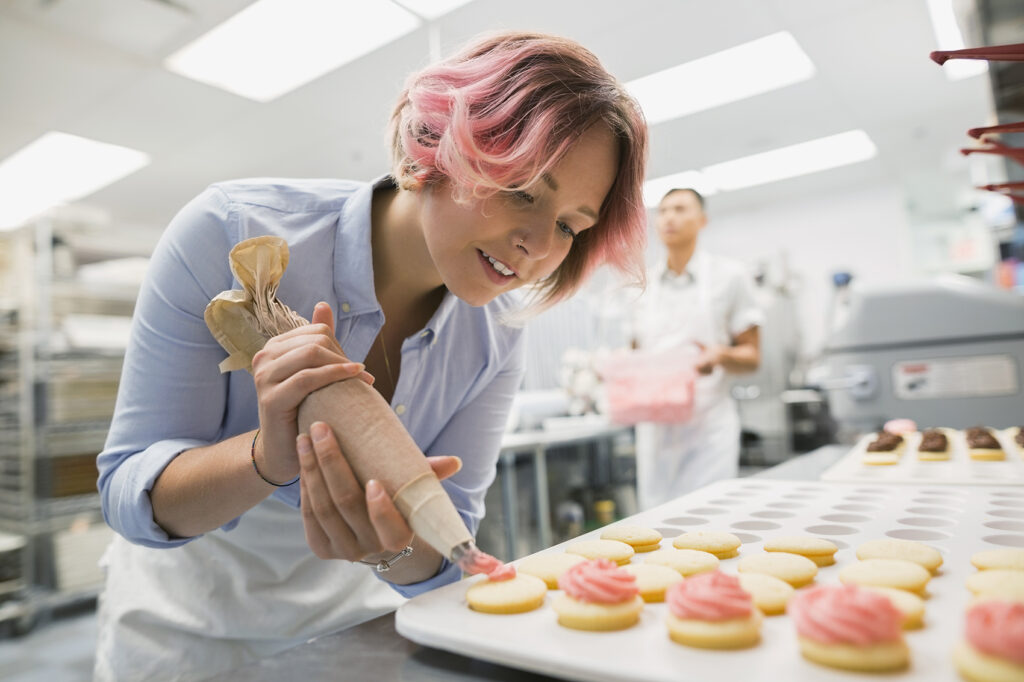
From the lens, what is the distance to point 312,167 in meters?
4.71

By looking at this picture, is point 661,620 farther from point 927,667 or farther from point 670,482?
point 670,482

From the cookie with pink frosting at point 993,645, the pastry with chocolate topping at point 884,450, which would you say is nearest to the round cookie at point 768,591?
the cookie with pink frosting at point 993,645

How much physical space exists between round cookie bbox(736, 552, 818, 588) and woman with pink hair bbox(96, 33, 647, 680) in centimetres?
31

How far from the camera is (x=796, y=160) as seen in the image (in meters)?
5.09

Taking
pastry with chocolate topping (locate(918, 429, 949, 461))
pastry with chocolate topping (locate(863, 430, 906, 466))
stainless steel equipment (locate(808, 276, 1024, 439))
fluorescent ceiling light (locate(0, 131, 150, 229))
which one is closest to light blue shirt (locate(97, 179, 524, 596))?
pastry with chocolate topping (locate(863, 430, 906, 466))

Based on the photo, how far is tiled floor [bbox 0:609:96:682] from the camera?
8.48ft

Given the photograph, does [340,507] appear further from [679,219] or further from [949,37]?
[949,37]

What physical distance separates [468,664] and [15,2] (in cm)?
341

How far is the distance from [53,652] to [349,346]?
291cm

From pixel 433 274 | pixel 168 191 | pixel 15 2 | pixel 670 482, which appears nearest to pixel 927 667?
pixel 433 274

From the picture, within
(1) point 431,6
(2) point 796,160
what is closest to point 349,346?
(1) point 431,6

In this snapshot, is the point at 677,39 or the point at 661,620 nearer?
the point at 661,620

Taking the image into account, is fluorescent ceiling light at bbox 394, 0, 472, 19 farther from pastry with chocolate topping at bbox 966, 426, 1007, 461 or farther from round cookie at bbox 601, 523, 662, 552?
round cookie at bbox 601, 523, 662, 552

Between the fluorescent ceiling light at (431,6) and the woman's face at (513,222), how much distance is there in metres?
2.24
